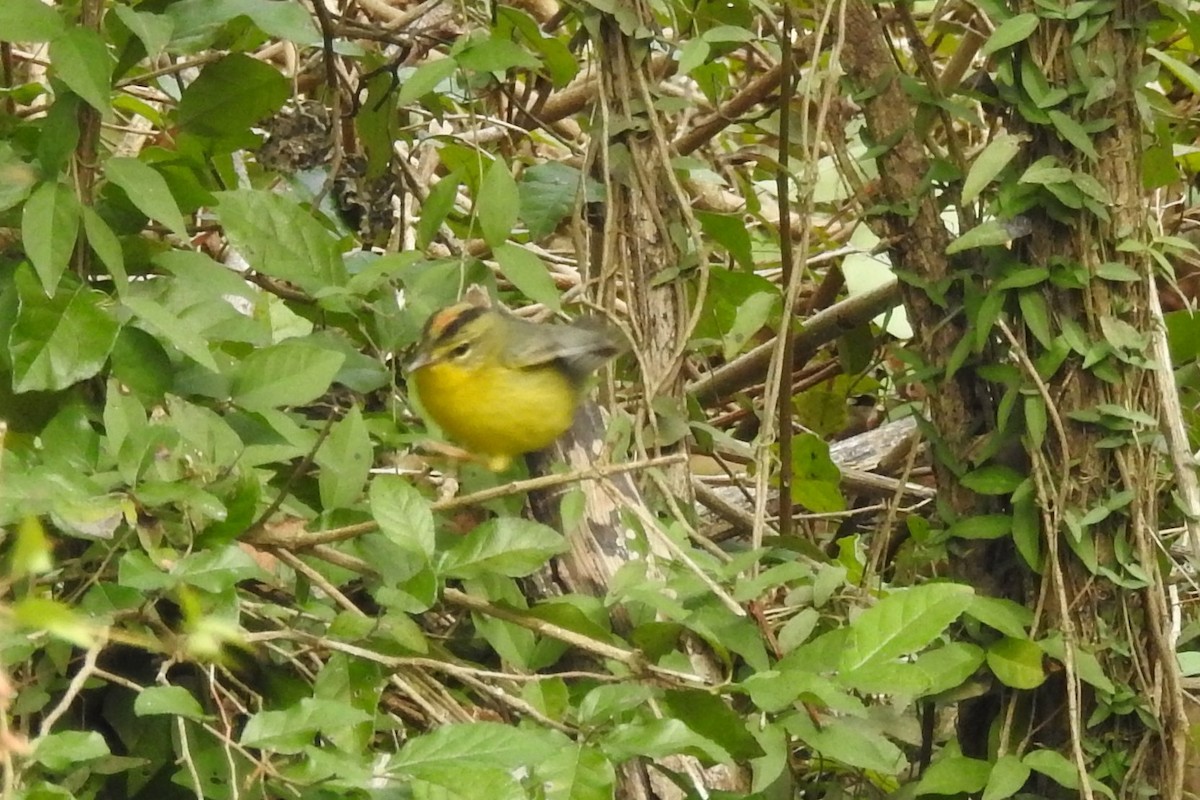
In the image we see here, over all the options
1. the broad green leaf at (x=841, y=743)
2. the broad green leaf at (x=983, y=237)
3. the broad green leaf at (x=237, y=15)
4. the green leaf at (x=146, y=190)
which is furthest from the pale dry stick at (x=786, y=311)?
the green leaf at (x=146, y=190)

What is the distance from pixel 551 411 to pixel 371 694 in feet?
2.22

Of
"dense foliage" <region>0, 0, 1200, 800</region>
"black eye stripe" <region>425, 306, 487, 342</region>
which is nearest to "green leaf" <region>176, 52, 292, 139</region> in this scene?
"dense foliage" <region>0, 0, 1200, 800</region>

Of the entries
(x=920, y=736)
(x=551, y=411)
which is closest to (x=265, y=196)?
(x=551, y=411)

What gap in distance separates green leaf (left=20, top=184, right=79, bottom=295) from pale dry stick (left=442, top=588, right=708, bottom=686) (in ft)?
1.48

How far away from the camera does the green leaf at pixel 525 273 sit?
59.9 inches

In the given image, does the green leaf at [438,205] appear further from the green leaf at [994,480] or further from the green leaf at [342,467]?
the green leaf at [994,480]

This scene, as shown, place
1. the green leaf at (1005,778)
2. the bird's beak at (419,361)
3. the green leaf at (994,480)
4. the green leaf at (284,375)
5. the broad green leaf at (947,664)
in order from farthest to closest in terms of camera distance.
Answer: the bird's beak at (419,361)
the green leaf at (994,480)
the green leaf at (1005,778)
the broad green leaf at (947,664)
the green leaf at (284,375)

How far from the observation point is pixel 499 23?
75.2 inches

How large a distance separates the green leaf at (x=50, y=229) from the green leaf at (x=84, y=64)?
3.5 inches

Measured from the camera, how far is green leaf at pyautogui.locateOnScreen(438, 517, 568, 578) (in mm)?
1158

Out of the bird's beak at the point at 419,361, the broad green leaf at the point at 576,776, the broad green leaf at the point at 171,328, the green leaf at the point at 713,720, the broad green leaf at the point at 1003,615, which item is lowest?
the broad green leaf at the point at 1003,615

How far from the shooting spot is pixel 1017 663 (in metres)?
1.58

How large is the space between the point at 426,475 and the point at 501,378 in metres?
0.17

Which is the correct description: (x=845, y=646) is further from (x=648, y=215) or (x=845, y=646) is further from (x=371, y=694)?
(x=648, y=215)
